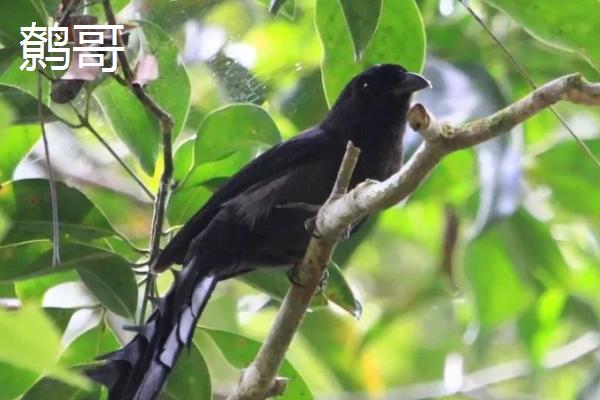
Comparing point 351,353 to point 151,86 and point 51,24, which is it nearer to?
point 151,86

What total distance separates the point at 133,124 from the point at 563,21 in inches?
29.7

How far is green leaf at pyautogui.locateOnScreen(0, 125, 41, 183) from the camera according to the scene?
180cm

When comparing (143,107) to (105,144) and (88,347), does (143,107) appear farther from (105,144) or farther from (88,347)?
(88,347)

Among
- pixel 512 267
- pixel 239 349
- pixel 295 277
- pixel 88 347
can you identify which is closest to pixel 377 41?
pixel 295 277

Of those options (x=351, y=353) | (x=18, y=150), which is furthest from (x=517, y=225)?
(x=18, y=150)

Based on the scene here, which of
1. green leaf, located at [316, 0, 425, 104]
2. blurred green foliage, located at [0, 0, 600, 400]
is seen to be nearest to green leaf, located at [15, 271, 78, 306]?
blurred green foliage, located at [0, 0, 600, 400]

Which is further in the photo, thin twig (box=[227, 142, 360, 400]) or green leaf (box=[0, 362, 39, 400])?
green leaf (box=[0, 362, 39, 400])

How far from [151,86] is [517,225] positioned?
1.21 m

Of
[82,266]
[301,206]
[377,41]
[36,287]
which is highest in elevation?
[377,41]

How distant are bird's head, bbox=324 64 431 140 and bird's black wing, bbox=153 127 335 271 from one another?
0.05m

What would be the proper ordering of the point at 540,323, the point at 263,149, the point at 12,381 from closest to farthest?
1. the point at 12,381
2. the point at 263,149
3. the point at 540,323

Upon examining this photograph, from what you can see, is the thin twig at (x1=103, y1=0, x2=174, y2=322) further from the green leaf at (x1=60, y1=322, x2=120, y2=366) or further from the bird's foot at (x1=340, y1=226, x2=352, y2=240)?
the bird's foot at (x1=340, y1=226, x2=352, y2=240)

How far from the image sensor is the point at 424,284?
10.3 feet

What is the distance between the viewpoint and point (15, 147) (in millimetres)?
1812
